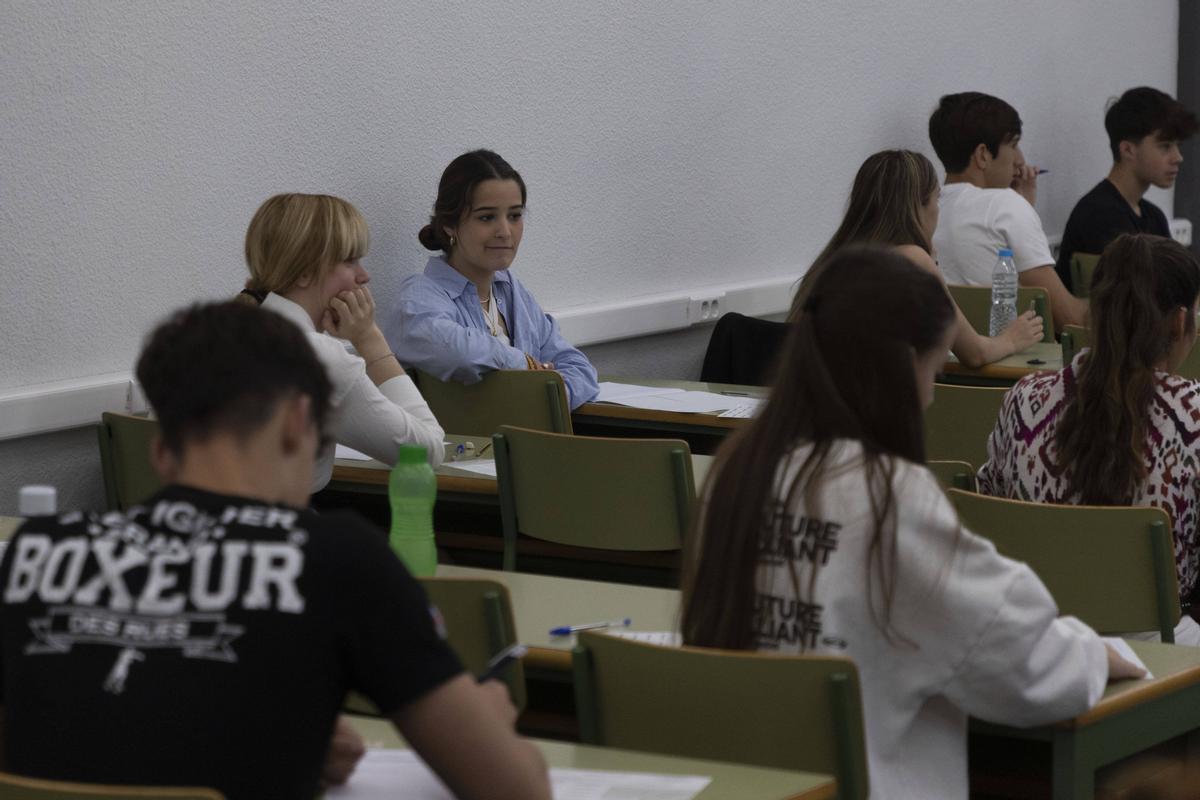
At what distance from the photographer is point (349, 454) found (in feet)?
12.2

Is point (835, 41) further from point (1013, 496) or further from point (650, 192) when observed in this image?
point (1013, 496)

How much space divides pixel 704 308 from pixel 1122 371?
315cm

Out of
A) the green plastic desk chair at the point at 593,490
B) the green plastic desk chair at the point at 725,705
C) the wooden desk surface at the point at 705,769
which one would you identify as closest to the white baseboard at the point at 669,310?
the green plastic desk chair at the point at 593,490

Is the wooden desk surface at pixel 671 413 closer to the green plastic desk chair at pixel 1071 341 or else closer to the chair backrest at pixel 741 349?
the chair backrest at pixel 741 349

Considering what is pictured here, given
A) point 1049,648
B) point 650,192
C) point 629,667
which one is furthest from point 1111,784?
point 650,192

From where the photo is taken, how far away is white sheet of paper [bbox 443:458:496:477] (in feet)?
11.5

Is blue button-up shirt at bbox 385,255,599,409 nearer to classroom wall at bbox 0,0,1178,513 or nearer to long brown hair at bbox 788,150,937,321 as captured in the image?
classroom wall at bbox 0,0,1178,513

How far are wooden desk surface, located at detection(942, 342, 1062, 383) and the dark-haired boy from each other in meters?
1.92

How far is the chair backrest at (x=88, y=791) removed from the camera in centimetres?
129

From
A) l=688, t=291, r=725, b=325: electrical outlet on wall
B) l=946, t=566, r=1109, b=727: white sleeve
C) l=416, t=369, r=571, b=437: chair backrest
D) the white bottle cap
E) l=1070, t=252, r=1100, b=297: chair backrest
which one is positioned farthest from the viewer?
l=1070, t=252, r=1100, b=297: chair backrest

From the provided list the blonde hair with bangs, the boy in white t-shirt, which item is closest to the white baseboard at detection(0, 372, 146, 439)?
the blonde hair with bangs

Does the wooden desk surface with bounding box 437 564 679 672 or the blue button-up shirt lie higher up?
the blue button-up shirt

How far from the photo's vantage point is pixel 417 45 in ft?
15.5

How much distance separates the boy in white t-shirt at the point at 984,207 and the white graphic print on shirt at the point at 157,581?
16.7ft
